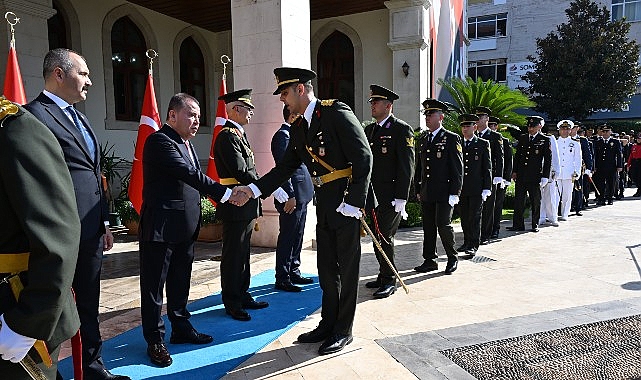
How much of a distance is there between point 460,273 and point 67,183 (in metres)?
5.30

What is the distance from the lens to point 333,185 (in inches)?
146

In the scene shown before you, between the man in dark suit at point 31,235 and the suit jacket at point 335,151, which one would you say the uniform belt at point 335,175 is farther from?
the man in dark suit at point 31,235

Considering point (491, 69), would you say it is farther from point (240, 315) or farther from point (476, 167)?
point (240, 315)

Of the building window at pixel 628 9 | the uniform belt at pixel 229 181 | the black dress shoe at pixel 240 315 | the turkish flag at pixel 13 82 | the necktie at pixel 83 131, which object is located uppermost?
the building window at pixel 628 9

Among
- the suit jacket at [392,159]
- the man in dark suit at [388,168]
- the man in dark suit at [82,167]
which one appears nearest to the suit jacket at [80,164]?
the man in dark suit at [82,167]

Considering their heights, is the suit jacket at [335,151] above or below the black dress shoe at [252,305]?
above

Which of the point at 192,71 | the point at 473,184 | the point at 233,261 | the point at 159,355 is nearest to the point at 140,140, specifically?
the point at 233,261

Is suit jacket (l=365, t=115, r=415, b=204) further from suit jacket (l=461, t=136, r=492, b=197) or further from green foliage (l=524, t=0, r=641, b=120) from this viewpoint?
green foliage (l=524, t=0, r=641, b=120)

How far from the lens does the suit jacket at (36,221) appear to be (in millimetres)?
1425

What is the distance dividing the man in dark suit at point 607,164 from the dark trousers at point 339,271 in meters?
12.6

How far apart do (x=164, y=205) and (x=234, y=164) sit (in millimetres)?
1008

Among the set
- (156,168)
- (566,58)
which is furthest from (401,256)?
(566,58)

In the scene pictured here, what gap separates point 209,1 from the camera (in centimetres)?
1071

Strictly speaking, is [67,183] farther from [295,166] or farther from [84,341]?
[295,166]
